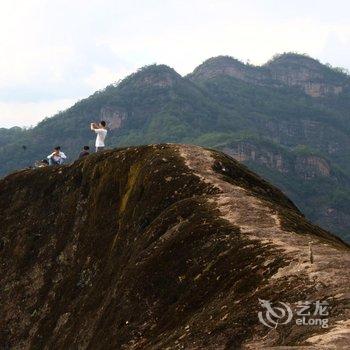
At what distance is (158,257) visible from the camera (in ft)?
61.4

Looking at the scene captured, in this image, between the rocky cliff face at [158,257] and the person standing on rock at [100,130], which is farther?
the person standing on rock at [100,130]

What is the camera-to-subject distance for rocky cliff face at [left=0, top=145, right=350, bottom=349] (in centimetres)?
1221

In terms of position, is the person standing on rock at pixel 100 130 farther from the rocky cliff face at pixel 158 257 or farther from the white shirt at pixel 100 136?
the rocky cliff face at pixel 158 257

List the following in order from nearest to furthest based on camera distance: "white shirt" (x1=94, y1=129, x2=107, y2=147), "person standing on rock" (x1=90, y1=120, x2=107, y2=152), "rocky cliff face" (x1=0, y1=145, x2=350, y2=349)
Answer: "rocky cliff face" (x1=0, y1=145, x2=350, y2=349)
"person standing on rock" (x1=90, y1=120, x2=107, y2=152)
"white shirt" (x1=94, y1=129, x2=107, y2=147)


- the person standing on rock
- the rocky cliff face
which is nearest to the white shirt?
the person standing on rock

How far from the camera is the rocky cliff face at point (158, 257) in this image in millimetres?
12211

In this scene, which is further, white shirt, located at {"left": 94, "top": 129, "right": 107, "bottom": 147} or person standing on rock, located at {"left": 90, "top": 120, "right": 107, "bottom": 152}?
white shirt, located at {"left": 94, "top": 129, "right": 107, "bottom": 147}

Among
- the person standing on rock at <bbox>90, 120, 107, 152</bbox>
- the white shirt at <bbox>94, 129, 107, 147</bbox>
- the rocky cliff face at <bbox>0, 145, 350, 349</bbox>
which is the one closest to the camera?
the rocky cliff face at <bbox>0, 145, 350, 349</bbox>

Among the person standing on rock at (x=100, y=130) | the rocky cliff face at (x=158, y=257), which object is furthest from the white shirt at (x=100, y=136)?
the rocky cliff face at (x=158, y=257)

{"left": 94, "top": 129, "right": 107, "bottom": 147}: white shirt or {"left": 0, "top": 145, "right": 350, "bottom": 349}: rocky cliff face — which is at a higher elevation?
{"left": 94, "top": 129, "right": 107, "bottom": 147}: white shirt

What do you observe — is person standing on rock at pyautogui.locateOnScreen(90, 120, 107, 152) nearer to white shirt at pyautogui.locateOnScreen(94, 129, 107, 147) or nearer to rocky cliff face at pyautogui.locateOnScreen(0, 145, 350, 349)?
white shirt at pyautogui.locateOnScreen(94, 129, 107, 147)

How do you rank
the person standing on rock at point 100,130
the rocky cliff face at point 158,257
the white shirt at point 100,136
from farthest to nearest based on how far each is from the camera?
the white shirt at point 100,136, the person standing on rock at point 100,130, the rocky cliff face at point 158,257

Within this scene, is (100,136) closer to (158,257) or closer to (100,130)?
(100,130)

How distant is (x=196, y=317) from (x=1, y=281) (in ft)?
72.8
